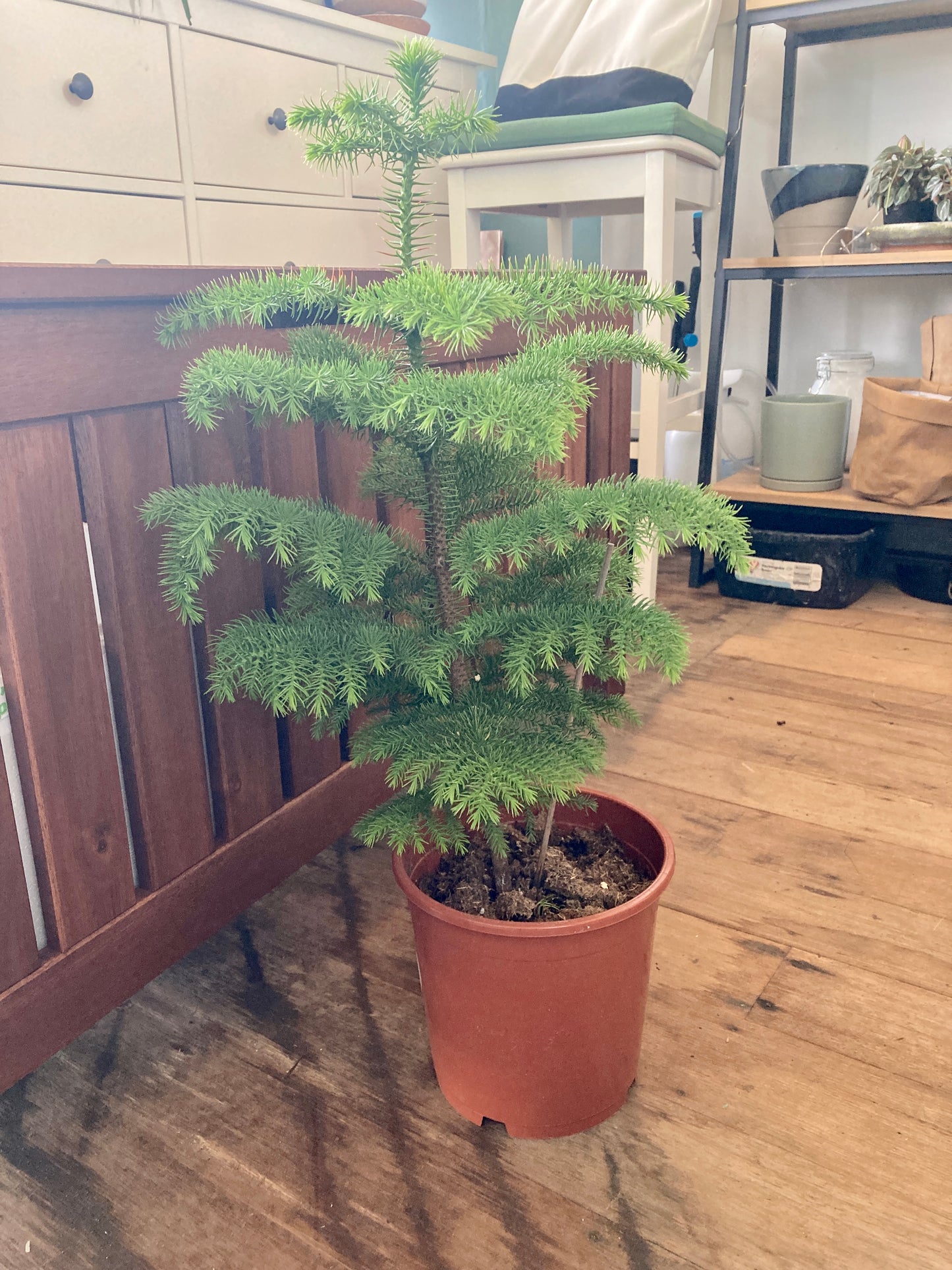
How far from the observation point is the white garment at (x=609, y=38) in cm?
176

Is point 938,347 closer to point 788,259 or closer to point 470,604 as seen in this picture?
point 788,259

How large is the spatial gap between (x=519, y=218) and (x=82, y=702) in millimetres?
2185

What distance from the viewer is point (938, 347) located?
76.0 inches

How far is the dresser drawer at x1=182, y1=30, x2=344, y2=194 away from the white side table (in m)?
0.29

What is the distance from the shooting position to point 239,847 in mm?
1043

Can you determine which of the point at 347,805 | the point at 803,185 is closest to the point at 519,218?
the point at 803,185

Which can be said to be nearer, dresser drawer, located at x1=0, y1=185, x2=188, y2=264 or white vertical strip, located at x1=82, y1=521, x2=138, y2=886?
white vertical strip, located at x1=82, y1=521, x2=138, y2=886

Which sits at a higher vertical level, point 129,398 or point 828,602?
point 129,398

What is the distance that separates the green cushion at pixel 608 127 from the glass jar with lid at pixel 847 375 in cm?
58

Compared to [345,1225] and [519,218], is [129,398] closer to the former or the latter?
[345,1225]

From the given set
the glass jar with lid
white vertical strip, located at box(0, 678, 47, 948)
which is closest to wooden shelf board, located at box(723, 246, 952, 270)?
the glass jar with lid

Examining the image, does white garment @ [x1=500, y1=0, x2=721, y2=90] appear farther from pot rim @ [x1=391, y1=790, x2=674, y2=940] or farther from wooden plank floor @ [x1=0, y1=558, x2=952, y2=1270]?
pot rim @ [x1=391, y1=790, x2=674, y2=940]

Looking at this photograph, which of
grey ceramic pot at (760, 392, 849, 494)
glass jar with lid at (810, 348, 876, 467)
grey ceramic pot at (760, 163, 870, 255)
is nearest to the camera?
grey ceramic pot at (760, 163, 870, 255)

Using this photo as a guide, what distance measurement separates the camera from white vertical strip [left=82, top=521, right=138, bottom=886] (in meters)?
0.83
